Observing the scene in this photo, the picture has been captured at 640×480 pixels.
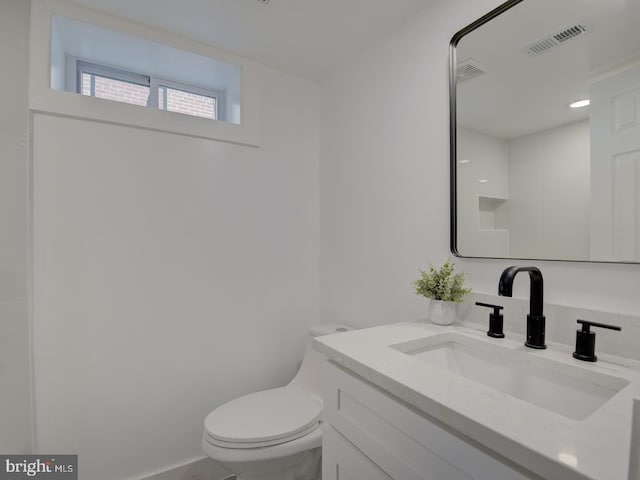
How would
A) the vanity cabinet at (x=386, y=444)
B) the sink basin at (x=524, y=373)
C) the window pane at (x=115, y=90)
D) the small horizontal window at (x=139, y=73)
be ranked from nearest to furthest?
1. the vanity cabinet at (x=386, y=444)
2. the sink basin at (x=524, y=373)
3. the small horizontal window at (x=139, y=73)
4. the window pane at (x=115, y=90)

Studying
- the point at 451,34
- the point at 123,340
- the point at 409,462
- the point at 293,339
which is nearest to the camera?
the point at 409,462

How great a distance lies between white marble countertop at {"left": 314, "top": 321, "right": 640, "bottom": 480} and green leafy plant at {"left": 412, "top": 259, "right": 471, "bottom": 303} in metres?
0.26

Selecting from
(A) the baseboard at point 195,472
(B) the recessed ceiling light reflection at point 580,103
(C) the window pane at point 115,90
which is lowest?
(A) the baseboard at point 195,472

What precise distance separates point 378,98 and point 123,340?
167 cm

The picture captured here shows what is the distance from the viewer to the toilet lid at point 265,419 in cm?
118

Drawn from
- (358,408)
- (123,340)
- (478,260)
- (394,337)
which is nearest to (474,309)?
(478,260)

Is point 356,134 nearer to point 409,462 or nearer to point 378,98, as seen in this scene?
point 378,98

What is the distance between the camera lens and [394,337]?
0.99 metres

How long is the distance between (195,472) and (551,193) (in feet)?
6.33

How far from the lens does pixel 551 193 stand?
3.15 ft

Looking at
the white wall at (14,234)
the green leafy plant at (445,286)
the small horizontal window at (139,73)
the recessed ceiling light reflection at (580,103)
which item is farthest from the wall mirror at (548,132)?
the white wall at (14,234)

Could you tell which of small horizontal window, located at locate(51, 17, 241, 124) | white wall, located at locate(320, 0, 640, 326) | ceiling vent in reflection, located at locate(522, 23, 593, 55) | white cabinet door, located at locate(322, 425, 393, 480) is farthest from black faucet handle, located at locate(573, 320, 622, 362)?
small horizontal window, located at locate(51, 17, 241, 124)

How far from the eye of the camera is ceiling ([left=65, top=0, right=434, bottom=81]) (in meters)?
1.34

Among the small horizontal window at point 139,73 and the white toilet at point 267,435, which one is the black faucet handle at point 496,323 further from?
the small horizontal window at point 139,73
